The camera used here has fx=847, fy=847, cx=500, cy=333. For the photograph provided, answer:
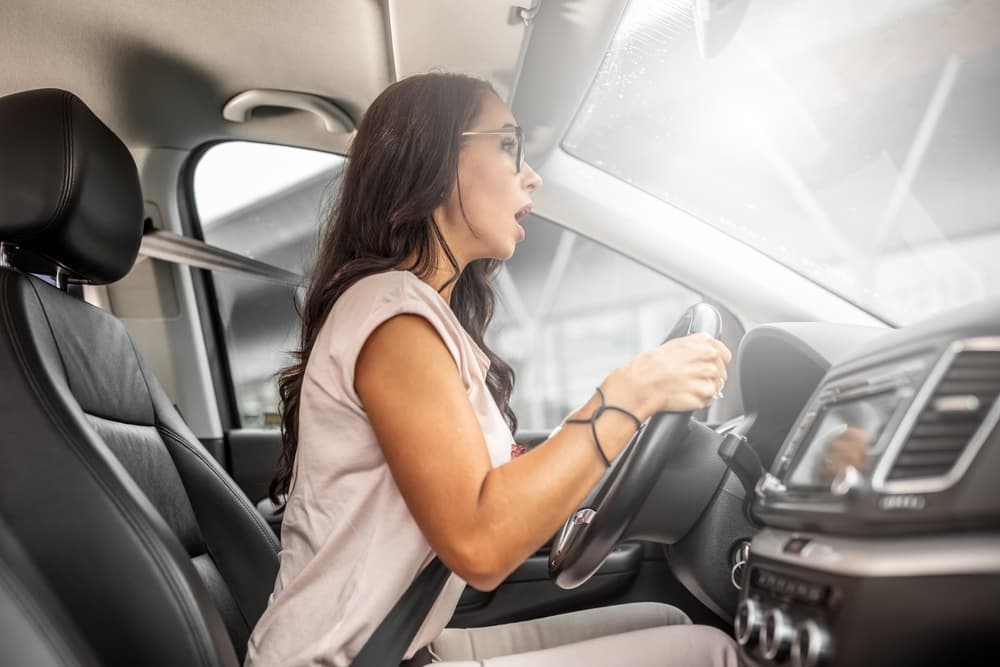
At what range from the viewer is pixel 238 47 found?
6.73 ft

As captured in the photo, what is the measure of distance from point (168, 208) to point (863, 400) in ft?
8.60

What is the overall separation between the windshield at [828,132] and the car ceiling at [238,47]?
1.05ft

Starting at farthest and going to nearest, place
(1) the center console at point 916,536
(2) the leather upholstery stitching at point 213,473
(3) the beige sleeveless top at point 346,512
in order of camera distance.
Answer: (2) the leather upholstery stitching at point 213,473
(3) the beige sleeveless top at point 346,512
(1) the center console at point 916,536

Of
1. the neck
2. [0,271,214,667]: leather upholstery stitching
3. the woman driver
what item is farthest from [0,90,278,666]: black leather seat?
the neck

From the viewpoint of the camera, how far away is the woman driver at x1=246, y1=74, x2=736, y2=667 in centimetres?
93

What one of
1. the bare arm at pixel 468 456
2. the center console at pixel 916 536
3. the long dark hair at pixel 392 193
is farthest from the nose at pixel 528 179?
→ the center console at pixel 916 536

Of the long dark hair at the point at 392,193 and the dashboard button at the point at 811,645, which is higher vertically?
the long dark hair at the point at 392,193

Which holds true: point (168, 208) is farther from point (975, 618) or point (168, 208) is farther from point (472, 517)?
point (975, 618)

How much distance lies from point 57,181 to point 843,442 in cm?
117

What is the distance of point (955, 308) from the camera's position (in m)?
0.78

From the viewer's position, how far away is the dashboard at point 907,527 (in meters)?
0.65

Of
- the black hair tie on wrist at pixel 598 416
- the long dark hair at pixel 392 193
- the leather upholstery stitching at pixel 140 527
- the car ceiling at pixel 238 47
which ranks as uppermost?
the car ceiling at pixel 238 47

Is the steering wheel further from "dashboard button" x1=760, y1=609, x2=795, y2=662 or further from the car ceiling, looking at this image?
the car ceiling

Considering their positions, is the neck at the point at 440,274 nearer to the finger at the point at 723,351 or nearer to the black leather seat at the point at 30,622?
the finger at the point at 723,351
